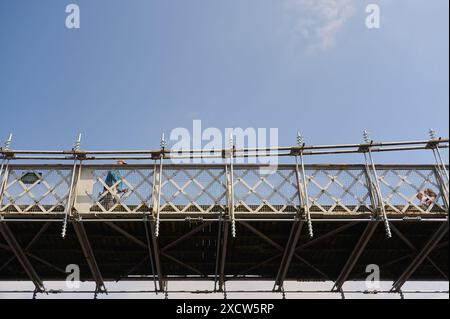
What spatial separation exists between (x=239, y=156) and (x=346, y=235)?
5.05 m

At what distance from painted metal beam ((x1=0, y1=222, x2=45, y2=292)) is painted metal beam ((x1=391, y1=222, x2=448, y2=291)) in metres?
14.7

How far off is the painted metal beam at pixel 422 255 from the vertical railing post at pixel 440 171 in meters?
0.95

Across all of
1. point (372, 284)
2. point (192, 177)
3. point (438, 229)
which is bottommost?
point (372, 284)

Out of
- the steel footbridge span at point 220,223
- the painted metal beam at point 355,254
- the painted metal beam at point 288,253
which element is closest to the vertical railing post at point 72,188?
the steel footbridge span at point 220,223

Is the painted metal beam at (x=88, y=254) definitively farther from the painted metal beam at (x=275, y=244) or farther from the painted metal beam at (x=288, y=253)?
the painted metal beam at (x=288, y=253)

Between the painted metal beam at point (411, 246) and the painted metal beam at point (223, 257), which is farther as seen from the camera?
the painted metal beam at point (411, 246)

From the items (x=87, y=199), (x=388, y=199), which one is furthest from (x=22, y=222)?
(x=388, y=199)

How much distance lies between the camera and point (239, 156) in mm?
15852

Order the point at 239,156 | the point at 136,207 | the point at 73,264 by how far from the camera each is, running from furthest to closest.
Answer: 1. the point at 73,264
2. the point at 239,156
3. the point at 136,207

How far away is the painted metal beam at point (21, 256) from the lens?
591 inches

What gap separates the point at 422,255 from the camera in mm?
16312

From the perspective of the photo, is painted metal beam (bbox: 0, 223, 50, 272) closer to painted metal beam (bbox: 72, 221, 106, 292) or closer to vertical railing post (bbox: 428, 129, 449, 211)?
painted metal beam (bbox: 72, 221, 106, 292)

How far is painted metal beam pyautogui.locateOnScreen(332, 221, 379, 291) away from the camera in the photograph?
49.4 feet

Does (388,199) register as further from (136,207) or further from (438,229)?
(136,207)
